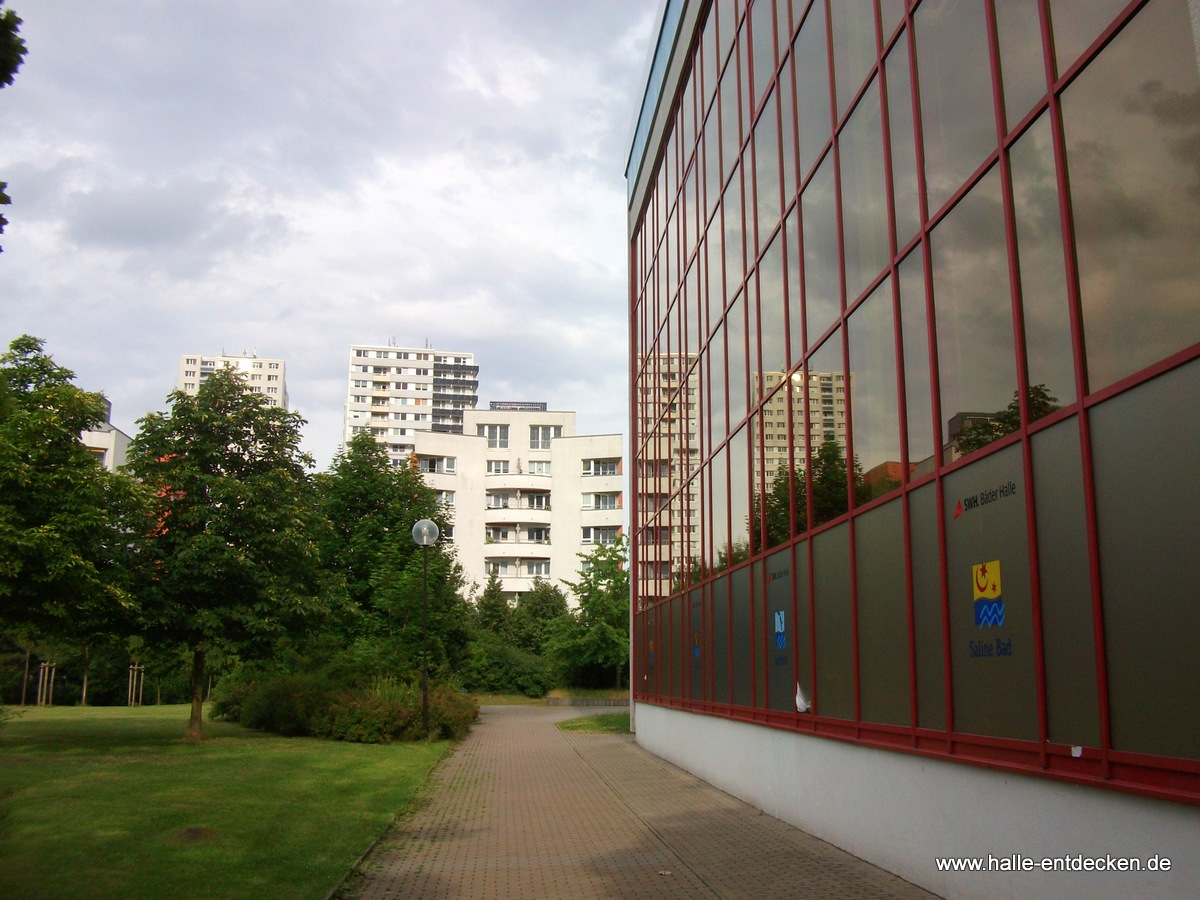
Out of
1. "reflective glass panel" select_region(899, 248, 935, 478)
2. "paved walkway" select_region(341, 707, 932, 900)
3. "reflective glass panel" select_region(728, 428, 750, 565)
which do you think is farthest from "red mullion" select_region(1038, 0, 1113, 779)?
"reflective glass panel" select_region(728, 428, 750, 565)

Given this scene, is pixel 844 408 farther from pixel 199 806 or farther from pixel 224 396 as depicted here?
pixel 224 396

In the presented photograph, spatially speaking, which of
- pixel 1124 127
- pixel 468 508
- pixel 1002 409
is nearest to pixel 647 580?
pixel 1002 409

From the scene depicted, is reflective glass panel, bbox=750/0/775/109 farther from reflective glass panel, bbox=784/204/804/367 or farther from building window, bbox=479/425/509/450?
building window, bbox=479/425/509/450

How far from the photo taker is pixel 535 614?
65.9m

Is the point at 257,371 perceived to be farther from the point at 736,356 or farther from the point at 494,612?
the point at 736,356

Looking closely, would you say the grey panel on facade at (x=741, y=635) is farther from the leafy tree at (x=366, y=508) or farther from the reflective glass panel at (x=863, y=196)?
the leafy tree at (x=366, y=508)

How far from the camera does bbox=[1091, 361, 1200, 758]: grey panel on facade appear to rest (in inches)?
216

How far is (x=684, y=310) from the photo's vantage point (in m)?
22.4

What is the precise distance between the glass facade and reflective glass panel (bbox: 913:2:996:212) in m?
0.03

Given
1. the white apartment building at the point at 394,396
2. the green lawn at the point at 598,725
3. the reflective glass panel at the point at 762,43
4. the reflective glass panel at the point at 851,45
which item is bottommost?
the green lawn at the point at 598,725

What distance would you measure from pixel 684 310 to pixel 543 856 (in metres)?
14.1

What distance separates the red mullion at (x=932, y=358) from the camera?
8797mm

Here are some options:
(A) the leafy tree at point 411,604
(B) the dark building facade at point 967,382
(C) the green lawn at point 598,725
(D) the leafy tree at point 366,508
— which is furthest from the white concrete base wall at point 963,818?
(D) the leafy tree at point 366,508

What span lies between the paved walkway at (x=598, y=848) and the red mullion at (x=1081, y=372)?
303cm
